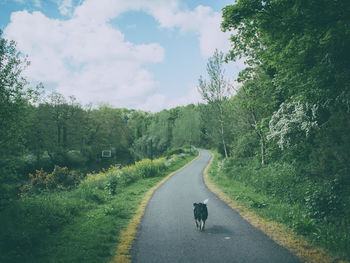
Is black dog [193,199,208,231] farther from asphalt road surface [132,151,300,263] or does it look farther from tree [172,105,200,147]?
tree [172,105,200,147]

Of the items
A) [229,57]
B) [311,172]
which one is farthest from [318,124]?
[229,57]

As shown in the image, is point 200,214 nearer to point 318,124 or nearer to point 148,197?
point 148,197

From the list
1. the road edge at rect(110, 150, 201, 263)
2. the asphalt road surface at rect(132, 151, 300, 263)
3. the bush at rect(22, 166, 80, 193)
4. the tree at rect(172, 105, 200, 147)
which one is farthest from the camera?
the tree at rect(172, 105, 200, 147)

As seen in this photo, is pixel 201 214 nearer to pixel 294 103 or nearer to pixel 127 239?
pixel 127 239

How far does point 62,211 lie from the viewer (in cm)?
731

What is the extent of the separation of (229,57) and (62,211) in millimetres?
9437

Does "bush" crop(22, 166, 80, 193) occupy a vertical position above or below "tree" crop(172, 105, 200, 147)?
below

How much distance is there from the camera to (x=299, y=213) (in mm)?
6711

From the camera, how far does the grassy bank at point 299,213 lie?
461 centimetres

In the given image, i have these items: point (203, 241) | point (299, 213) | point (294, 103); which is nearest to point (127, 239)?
point (203, 241)

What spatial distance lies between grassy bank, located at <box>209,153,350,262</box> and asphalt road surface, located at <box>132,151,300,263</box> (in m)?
0.52

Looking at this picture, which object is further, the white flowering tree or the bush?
the bush

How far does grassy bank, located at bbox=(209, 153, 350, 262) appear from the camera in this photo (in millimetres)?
4613

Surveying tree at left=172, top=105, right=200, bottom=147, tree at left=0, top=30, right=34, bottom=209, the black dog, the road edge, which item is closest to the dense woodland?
tree at left=0, top=30, right=34, bottom=209
